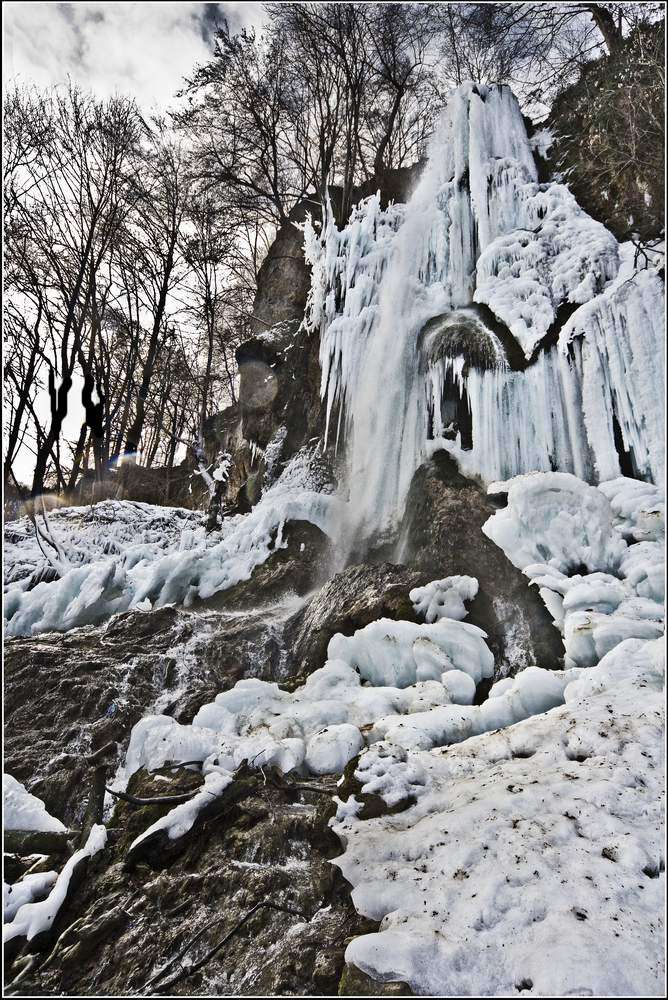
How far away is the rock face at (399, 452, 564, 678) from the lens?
491 cm

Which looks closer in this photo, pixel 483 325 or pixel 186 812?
pixel 186 812

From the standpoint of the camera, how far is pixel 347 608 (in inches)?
238

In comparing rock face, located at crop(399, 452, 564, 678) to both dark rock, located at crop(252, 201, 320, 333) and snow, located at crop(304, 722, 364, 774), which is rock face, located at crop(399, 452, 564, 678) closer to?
snow, located at crop(304, 722, 364, 774)

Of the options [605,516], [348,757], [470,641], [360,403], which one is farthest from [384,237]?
[348,757]

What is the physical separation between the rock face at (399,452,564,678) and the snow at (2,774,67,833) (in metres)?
3.76

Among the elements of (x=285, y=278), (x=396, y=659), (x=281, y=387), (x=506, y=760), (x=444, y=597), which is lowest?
(x=506, y=760)

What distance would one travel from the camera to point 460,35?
1053 centimetres

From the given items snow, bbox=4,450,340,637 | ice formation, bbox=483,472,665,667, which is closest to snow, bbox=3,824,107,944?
ice formation, bbox=483,472,665,667

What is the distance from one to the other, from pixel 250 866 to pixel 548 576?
11.3ft

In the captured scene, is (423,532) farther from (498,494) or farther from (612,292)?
(612,292)

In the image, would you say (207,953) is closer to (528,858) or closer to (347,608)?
(528,858)

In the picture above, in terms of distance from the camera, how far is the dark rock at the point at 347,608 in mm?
5691

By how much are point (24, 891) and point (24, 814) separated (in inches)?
23.4

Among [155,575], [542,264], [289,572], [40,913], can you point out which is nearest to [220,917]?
[40,913]
